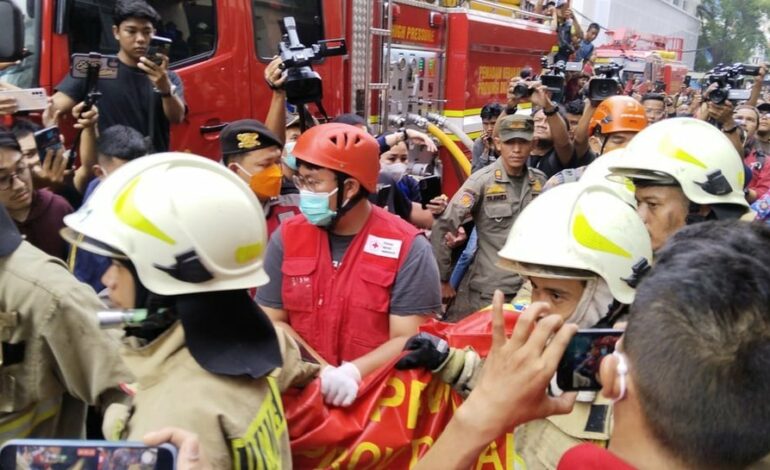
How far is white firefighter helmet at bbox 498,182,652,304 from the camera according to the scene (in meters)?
1.97

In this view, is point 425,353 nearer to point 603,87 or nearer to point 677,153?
point 677,153

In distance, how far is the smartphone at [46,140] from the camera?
3426 mm

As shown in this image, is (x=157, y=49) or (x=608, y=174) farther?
(x=157, y=49)

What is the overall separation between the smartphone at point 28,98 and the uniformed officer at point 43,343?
179 cm

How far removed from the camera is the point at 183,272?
152 cm

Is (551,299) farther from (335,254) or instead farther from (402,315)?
(335,254)

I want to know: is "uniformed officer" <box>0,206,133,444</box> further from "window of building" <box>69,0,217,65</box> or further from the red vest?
"window of building" <box>69,0,217,65</box>

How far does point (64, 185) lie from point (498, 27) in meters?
6.33

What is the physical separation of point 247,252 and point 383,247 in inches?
42.6

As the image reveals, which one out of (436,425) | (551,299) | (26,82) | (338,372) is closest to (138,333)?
(338,372)

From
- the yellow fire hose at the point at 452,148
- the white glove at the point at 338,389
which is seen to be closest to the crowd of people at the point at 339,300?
the white glove at the point at 338,389

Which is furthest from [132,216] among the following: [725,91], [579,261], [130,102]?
[725,91]

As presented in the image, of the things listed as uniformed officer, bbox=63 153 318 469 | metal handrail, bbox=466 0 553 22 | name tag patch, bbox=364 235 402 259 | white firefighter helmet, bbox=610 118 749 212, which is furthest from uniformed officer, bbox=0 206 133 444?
metal handrail, bbox=466 0 553 22

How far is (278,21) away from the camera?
5352 mm
